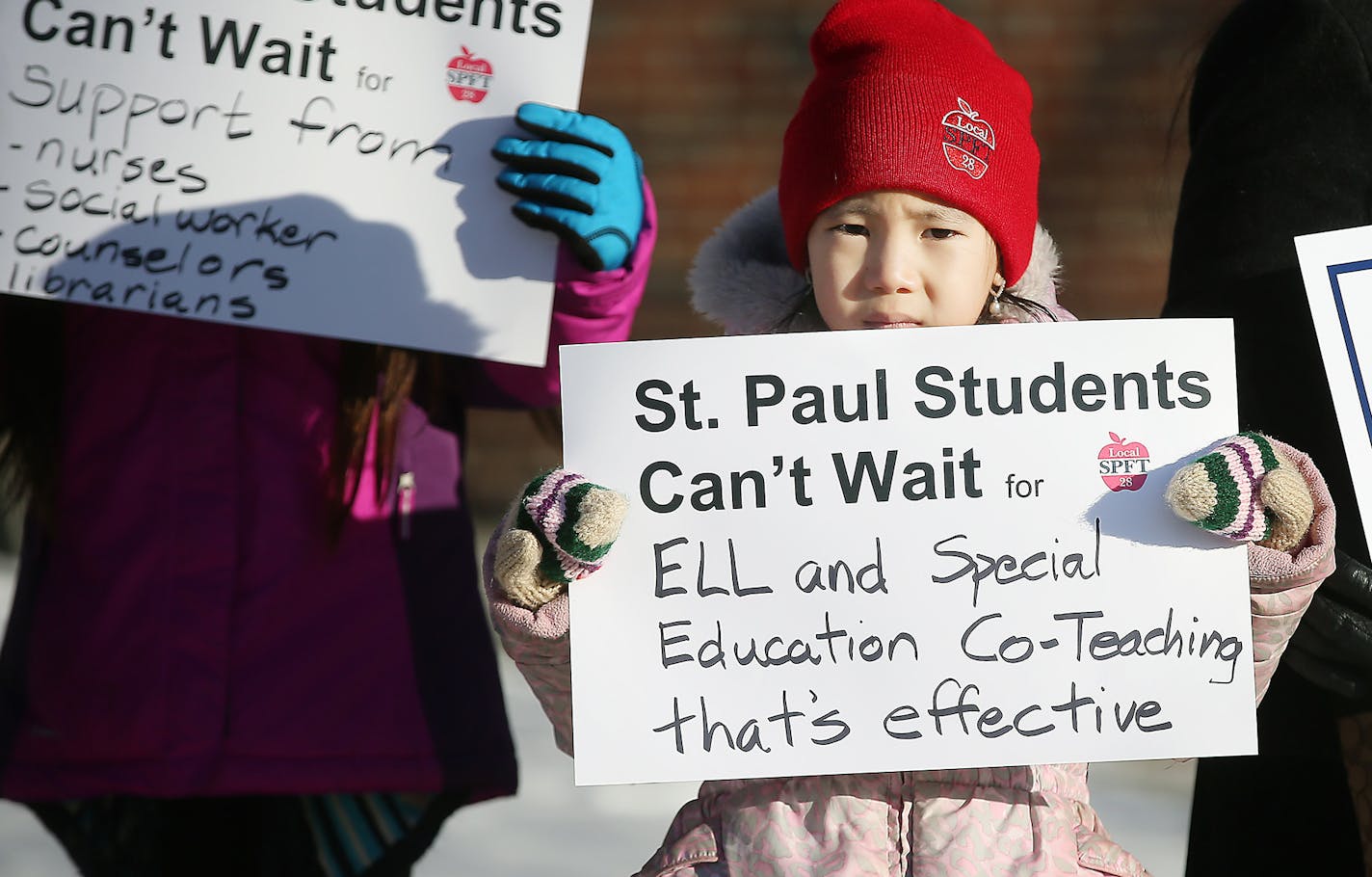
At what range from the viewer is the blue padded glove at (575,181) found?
2.18m

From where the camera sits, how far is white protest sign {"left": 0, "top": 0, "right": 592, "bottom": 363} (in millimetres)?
2234

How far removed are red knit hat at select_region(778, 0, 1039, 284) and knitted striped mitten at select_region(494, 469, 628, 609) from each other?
49 cm

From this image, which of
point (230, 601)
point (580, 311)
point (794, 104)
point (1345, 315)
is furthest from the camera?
point (794, 104)


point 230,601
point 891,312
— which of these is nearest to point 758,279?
point 891,312

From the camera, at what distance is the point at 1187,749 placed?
5.70 ft

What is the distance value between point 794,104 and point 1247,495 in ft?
13.1

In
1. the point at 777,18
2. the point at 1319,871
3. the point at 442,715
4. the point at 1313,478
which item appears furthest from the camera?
the point at 777,18

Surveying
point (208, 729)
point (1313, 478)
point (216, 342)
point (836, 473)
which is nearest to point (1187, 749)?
point (1313, 478)

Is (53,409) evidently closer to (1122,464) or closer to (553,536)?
(553,536)

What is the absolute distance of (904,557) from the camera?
1764 mm

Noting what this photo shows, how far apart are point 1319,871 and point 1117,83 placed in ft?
12.5

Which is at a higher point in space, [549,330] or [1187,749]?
[549,330]

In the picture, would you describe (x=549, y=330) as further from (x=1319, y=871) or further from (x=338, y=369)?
(x=1319, y=871)

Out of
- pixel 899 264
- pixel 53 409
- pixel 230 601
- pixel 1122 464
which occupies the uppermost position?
pixel 899 264
